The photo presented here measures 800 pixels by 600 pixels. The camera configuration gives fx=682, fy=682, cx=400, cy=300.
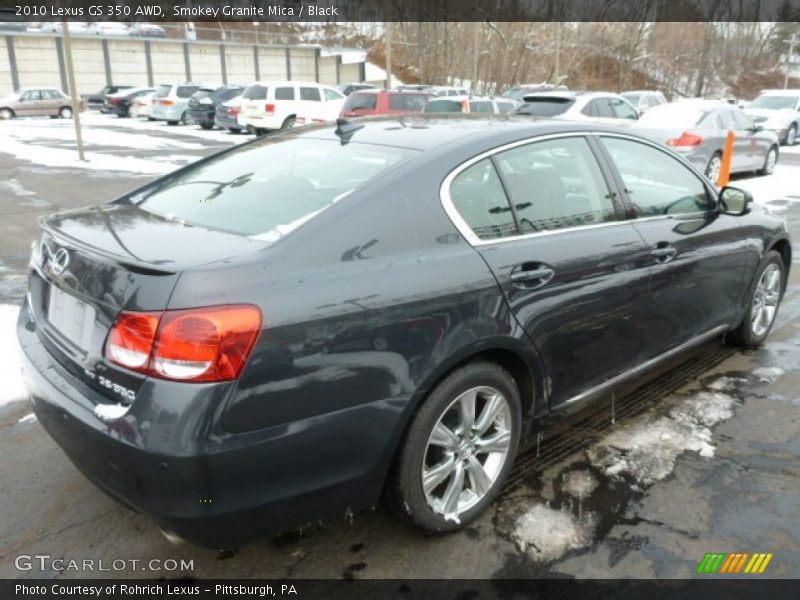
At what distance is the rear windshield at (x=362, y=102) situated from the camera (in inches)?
748

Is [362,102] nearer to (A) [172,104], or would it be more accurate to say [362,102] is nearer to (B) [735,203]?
(A) [172,104]

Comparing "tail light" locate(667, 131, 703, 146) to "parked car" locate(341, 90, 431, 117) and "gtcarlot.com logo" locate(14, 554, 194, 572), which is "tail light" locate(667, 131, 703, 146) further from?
"gtcarlot.com logo" locate(14, 554, 194, 572)

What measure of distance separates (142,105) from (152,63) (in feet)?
61.2

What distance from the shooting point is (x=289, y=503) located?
2244 millimetres

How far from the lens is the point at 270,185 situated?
2.91 m

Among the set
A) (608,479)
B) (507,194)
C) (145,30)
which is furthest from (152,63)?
(608,479)

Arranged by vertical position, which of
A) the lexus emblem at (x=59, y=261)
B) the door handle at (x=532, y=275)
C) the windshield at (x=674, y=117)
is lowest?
the windshield at (x=674, y=117)

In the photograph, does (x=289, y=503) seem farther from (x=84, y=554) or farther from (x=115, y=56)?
(x=115, y=56)

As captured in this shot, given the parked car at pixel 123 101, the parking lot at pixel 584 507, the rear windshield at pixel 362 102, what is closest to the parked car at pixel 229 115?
the rear windshield at pixel 362 102

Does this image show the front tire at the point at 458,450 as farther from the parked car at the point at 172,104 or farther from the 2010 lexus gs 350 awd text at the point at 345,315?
the parked car at the point at 172,104

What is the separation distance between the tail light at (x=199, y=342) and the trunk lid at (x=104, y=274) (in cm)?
6

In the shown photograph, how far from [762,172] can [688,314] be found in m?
12.8

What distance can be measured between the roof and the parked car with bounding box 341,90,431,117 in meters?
15.7

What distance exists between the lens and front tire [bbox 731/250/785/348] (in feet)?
15.2
